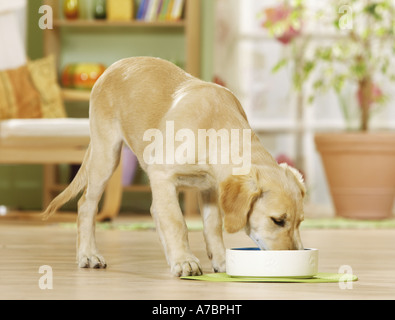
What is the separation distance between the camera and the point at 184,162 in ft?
6.76

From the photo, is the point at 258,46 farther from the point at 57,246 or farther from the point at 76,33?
the point at 57,246

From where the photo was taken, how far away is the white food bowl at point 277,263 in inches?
74.9

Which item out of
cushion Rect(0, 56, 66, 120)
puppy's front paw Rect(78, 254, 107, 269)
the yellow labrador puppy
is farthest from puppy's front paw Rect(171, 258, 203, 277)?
cushion Rect(0, 56, 66, 120)

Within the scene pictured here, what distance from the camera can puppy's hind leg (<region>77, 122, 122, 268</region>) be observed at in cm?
232

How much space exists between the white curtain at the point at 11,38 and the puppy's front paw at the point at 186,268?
3.40 metres

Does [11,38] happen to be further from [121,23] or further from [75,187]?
[75,187]

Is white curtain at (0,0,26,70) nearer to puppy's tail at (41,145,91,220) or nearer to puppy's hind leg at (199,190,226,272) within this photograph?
puppy's tail at (41,145,91,220)

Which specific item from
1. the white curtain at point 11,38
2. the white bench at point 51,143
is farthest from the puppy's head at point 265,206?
the white curtain at point 11,38

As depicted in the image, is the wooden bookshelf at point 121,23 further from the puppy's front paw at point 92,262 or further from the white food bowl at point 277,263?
the white food bowl at point 277,263

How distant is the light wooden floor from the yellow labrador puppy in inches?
5.1

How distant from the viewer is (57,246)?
3043 millimetres

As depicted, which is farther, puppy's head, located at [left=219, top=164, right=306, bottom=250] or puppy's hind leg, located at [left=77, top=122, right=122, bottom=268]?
puppy's hind leg, located at [left=77, top=122, right=122, bottom=268]
